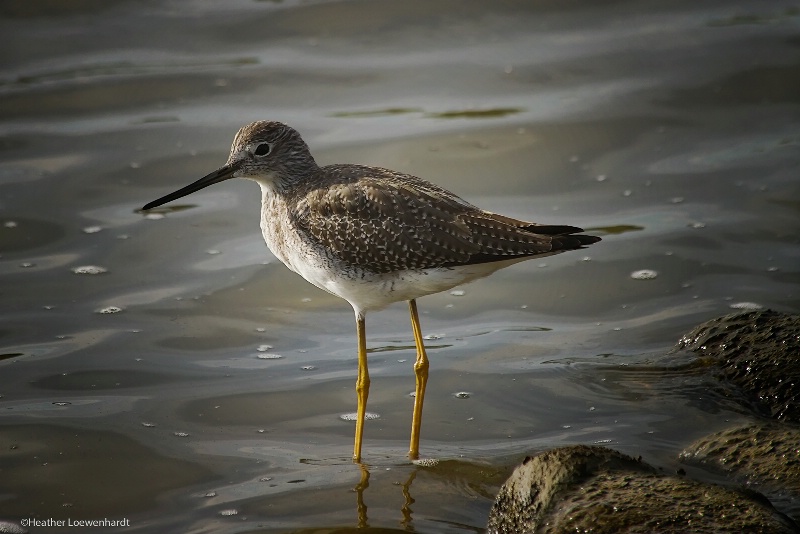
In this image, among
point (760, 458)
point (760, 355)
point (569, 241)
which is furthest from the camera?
point (760, 355)

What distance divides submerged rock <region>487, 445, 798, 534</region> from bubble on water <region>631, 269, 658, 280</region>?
4092 mm

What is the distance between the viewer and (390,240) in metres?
7.34

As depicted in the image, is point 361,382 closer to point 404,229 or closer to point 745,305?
point 404,229

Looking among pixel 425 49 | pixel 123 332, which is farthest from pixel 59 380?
pixel 425 49

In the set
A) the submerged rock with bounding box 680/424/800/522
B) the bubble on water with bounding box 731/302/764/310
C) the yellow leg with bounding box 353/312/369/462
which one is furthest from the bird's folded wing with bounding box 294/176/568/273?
the bubble on water with bounding box 731/302/764/310

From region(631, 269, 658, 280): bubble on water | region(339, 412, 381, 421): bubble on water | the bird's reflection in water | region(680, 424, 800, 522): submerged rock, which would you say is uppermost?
region(631, 269, 658, 280): bubble on water

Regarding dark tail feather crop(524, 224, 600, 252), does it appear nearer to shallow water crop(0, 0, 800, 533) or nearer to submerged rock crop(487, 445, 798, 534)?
shallow water crop(0, 0, 800, 533)

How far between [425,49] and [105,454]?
8254 millimetres

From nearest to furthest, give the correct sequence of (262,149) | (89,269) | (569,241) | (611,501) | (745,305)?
(611,501) → (569,241) → (262,149) → (745,305) → (89,269)

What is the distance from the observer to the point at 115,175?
38.2 ft

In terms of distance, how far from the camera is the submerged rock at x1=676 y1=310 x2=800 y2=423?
7293 millimetres

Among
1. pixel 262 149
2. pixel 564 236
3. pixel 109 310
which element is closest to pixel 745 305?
pixel 564 236

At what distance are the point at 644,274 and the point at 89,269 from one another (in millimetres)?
5496

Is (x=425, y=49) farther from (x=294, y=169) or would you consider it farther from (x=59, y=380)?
(x=59, y=380)
